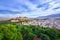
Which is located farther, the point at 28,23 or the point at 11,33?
the point at 28,23

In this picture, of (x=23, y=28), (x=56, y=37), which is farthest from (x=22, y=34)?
(x=56, y=37)

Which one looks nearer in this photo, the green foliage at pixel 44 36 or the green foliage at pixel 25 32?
the green foliage at pixel 25 32

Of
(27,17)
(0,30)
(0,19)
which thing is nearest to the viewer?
(0,30)

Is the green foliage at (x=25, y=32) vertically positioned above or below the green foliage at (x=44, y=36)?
above

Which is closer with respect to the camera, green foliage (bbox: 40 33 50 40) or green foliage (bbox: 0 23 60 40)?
green foliage (bbox: 0 23 60 40)

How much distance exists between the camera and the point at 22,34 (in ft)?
14.3

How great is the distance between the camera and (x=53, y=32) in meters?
4.64

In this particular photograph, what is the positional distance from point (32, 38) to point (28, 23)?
12.4 inches

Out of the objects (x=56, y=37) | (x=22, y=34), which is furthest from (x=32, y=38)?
(x=56, y=37)

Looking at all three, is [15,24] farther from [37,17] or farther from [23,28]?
[37,17]

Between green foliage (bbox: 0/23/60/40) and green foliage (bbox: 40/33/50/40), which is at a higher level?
green foliage (bbox: 0/23/60/40)

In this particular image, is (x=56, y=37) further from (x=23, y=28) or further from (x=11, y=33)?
(x=11, y=33)

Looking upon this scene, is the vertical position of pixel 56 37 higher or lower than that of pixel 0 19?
lower

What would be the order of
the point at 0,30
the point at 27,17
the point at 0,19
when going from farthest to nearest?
the point at 27,17 < the point at 0,19 < the point at 0,30
